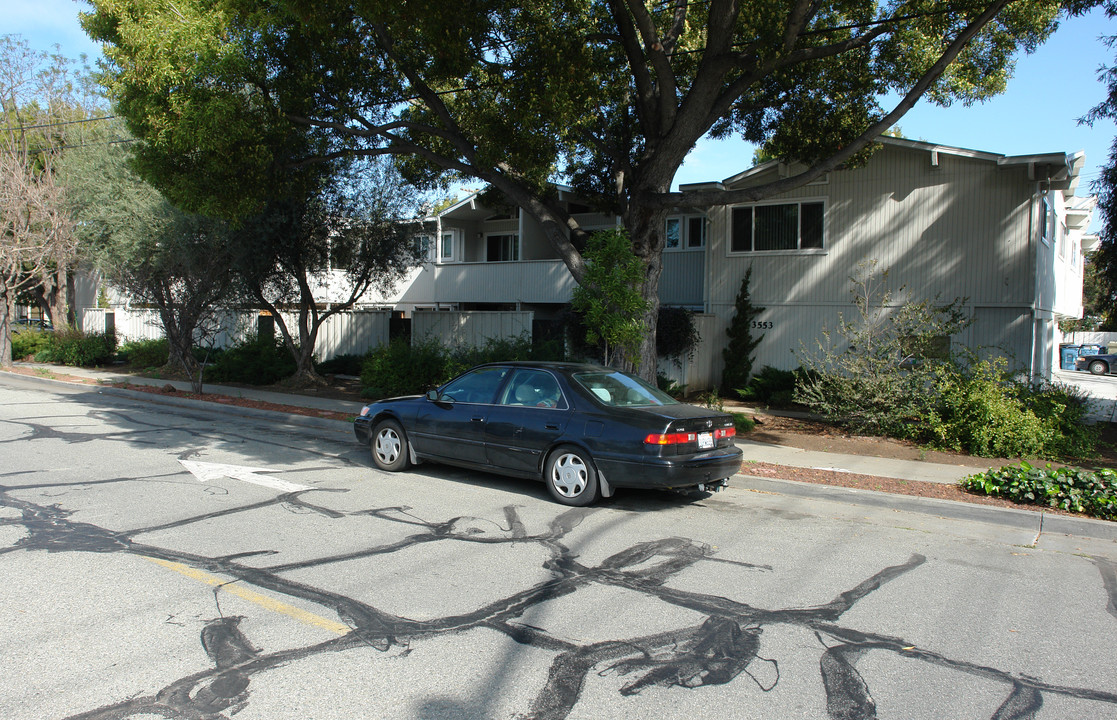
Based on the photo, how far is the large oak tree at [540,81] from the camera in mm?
11211

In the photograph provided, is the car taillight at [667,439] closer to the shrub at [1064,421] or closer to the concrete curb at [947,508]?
the concrete curb at [947,508]

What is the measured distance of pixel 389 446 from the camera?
30.8 feet

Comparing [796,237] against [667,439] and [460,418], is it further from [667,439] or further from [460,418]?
[667,439]

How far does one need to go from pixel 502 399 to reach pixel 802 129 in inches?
368

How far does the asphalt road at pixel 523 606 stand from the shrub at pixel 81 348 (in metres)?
18.9

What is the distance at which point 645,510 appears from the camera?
7.72 metres

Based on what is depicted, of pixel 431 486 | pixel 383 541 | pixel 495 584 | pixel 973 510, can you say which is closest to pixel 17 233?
pixel 431 486

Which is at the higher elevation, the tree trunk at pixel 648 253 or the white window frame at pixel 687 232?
the white window frame at pixel 687 232

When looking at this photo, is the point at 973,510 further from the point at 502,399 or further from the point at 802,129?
the point at 802,129

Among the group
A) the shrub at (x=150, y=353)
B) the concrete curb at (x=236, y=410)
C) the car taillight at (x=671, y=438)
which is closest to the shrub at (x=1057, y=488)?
the car taillight at (x=671, y=438)

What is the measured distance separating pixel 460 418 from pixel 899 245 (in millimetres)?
12644

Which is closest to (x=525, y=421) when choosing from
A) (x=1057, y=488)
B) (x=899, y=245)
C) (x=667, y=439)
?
(x=667, y=439)

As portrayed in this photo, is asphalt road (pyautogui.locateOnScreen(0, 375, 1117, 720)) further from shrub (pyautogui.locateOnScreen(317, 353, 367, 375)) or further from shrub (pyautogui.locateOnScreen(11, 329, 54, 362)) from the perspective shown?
shrub (pyautogui.locateOnScreen(11, 329, 54, 362))

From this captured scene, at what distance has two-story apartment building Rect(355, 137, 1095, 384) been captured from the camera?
1574 cm
